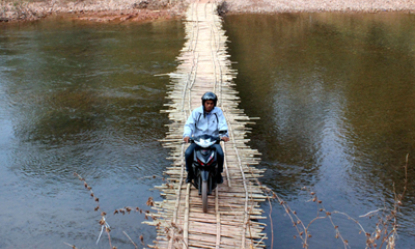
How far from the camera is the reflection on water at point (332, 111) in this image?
16.8 ft

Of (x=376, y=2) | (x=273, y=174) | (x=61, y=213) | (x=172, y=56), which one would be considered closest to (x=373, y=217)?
(x=273, y=174)

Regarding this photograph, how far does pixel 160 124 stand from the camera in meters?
7.29

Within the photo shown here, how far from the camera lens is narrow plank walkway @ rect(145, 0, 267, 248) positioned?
4211 millimetres

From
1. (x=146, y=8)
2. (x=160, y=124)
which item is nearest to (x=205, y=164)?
(x=160, y=124)

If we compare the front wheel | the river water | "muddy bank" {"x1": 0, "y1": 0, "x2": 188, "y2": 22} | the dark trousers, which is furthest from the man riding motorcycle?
"muddy bank" {"x1": 0, "y1": 0, "x2": 188, "y2": 22}

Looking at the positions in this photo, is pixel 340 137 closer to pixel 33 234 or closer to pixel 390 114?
pixel 390 114

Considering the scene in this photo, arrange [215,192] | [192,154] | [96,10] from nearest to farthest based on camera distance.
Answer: [192,154] < [215,192] < [96,10]

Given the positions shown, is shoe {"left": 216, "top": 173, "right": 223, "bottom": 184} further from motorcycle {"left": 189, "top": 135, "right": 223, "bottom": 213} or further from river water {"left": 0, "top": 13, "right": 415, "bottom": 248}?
river water {"left": 0, "top": 13, "right": 415, "bottom": 248}

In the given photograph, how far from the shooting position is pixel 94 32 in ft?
44.7

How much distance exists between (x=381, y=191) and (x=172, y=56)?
704cm

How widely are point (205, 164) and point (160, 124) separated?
2.82 metres

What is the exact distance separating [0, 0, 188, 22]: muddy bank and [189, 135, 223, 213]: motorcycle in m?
11.7

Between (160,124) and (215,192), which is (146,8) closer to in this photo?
(160,124)

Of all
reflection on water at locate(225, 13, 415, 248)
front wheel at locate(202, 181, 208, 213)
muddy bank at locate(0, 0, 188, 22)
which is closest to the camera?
front wheel at locate(202, 181, 208, 213)
